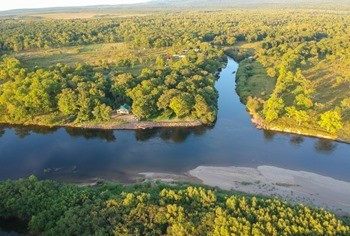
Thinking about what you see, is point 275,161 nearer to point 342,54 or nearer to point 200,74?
point 200,74

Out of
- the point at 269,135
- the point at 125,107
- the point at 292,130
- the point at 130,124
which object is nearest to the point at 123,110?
the point at 125,107

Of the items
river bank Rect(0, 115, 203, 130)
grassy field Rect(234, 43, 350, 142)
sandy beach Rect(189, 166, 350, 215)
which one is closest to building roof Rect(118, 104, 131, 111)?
river bank Rect(0, 115, 203, 130)

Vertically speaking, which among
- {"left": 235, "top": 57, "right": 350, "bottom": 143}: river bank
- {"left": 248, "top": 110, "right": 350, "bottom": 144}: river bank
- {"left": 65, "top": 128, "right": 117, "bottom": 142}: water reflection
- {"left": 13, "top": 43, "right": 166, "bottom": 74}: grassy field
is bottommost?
{"left": 65, "top": 128, "right": 117, "bottom": 142}: water reflection

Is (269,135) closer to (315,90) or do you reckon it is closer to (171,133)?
(171,133)

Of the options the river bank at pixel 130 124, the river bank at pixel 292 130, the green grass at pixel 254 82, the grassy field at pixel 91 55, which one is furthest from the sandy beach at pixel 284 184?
the grassy field at pixel 91 55

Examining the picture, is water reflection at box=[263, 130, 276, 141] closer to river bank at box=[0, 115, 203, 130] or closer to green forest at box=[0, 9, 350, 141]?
green forest at box=[0, 9, 350, 141]

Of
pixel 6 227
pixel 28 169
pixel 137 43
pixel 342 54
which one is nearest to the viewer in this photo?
pixel 6 227

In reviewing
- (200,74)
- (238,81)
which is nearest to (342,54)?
(238,81)
